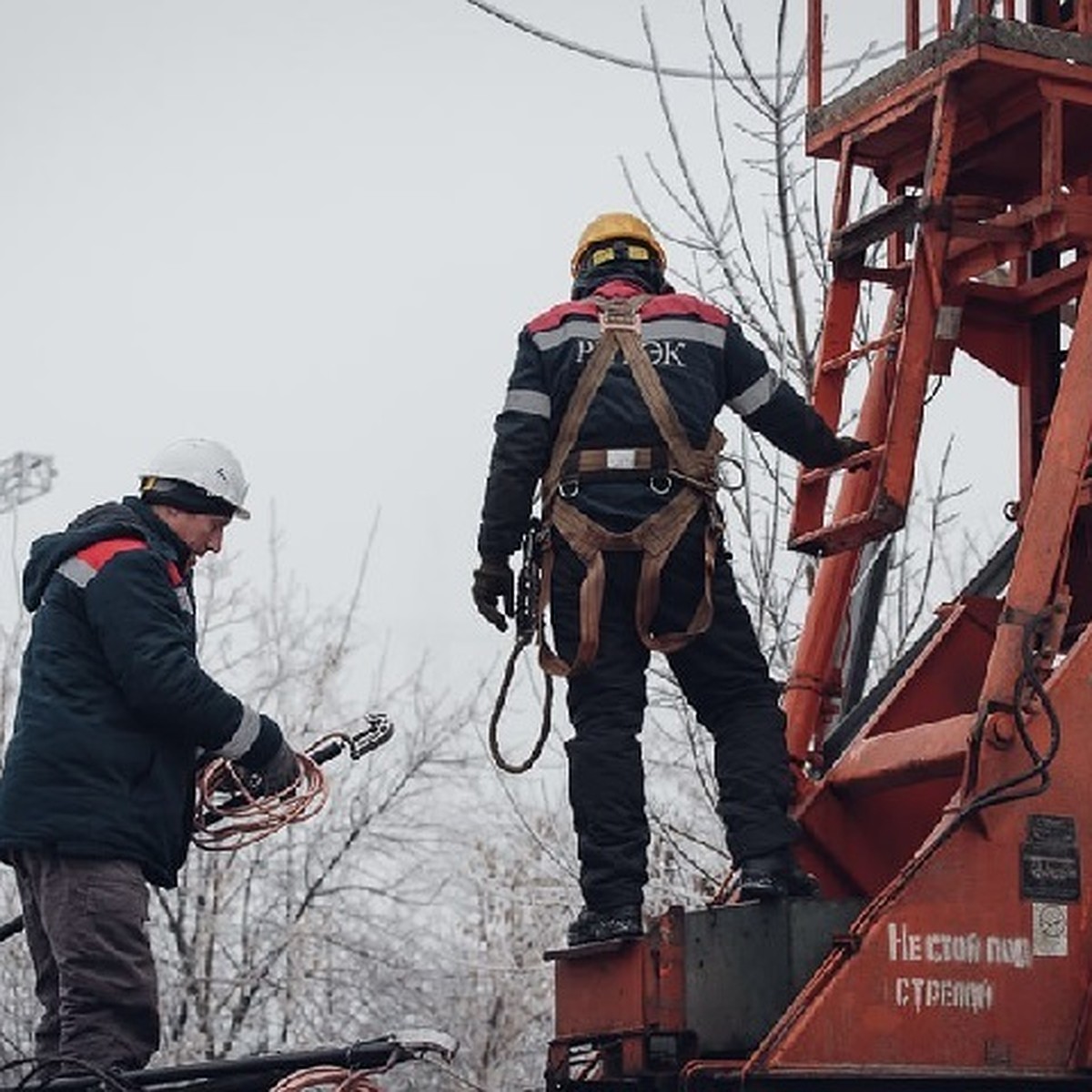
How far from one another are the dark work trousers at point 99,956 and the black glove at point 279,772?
1.61 ft

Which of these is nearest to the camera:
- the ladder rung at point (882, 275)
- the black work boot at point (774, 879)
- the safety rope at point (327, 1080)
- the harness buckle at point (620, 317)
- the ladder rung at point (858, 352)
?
the safety rope at point (327, 1080)

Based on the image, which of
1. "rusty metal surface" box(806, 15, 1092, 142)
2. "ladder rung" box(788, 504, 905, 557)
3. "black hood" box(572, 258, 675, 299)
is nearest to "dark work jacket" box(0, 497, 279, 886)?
"black hood" box(572, 258, 675, 299)

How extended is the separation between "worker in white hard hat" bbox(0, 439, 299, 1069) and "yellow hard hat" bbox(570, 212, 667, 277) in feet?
4.81

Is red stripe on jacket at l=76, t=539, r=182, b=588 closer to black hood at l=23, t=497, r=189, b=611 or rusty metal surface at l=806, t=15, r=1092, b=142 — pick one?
black hood at l=23, t=497, r=189, b=611

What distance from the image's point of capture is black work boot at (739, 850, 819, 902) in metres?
6.74

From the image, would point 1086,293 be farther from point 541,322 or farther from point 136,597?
point 136,597

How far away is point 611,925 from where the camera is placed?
6.69 m

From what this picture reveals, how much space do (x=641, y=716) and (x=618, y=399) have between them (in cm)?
93

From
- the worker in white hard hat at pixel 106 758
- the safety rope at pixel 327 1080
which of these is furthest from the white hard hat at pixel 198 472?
the safety rope at pixel 327 1080

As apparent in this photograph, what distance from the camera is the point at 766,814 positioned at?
22.9ft

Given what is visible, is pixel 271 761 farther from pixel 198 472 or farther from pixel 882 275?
pixel 882 275

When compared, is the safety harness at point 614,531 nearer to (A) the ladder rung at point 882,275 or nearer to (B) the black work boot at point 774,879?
(B) the black work boot at point 774,879

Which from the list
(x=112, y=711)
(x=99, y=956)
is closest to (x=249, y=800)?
(x=112, y=711)

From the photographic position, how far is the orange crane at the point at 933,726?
643cm
